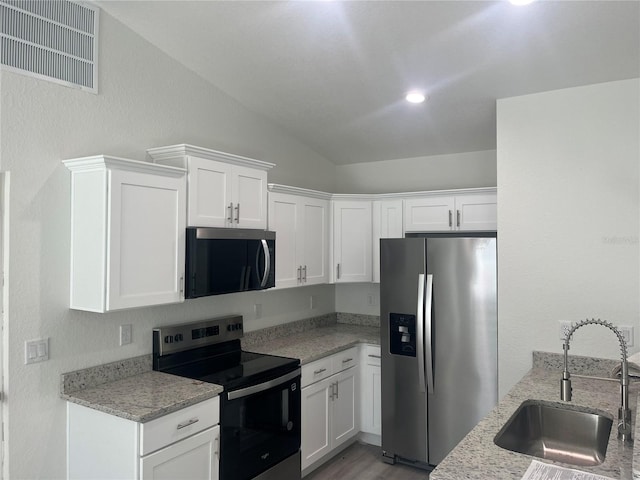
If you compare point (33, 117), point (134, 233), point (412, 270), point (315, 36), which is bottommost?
point (412, 270)

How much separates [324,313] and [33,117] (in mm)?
3002

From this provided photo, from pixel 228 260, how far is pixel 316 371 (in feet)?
3.55

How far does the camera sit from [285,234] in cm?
380

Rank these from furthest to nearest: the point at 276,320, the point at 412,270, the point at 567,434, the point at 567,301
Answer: the point at 276,320, the point at 412,270, the point at 567,301, the point at 567,434

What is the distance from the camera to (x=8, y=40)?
2350 mm

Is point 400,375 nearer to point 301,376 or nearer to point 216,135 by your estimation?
point 301,376

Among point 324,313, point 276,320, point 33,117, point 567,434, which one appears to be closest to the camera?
point 567,434

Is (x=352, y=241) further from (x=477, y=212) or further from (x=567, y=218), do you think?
(x=567, y=218)

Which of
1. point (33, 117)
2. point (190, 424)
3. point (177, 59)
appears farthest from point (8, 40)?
point (190, 424)

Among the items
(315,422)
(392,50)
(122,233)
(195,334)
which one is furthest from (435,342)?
(122,233)

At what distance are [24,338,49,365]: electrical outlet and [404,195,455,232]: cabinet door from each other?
2783mm

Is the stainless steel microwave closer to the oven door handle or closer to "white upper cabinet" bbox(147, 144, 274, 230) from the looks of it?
"white upper cabinet" bbox(147, 144, 274, 230)

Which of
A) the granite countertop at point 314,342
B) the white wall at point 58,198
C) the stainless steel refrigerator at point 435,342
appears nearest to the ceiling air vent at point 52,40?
the white wall at point 58,198

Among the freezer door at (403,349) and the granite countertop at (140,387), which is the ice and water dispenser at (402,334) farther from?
the granite countertop at (140,387)
